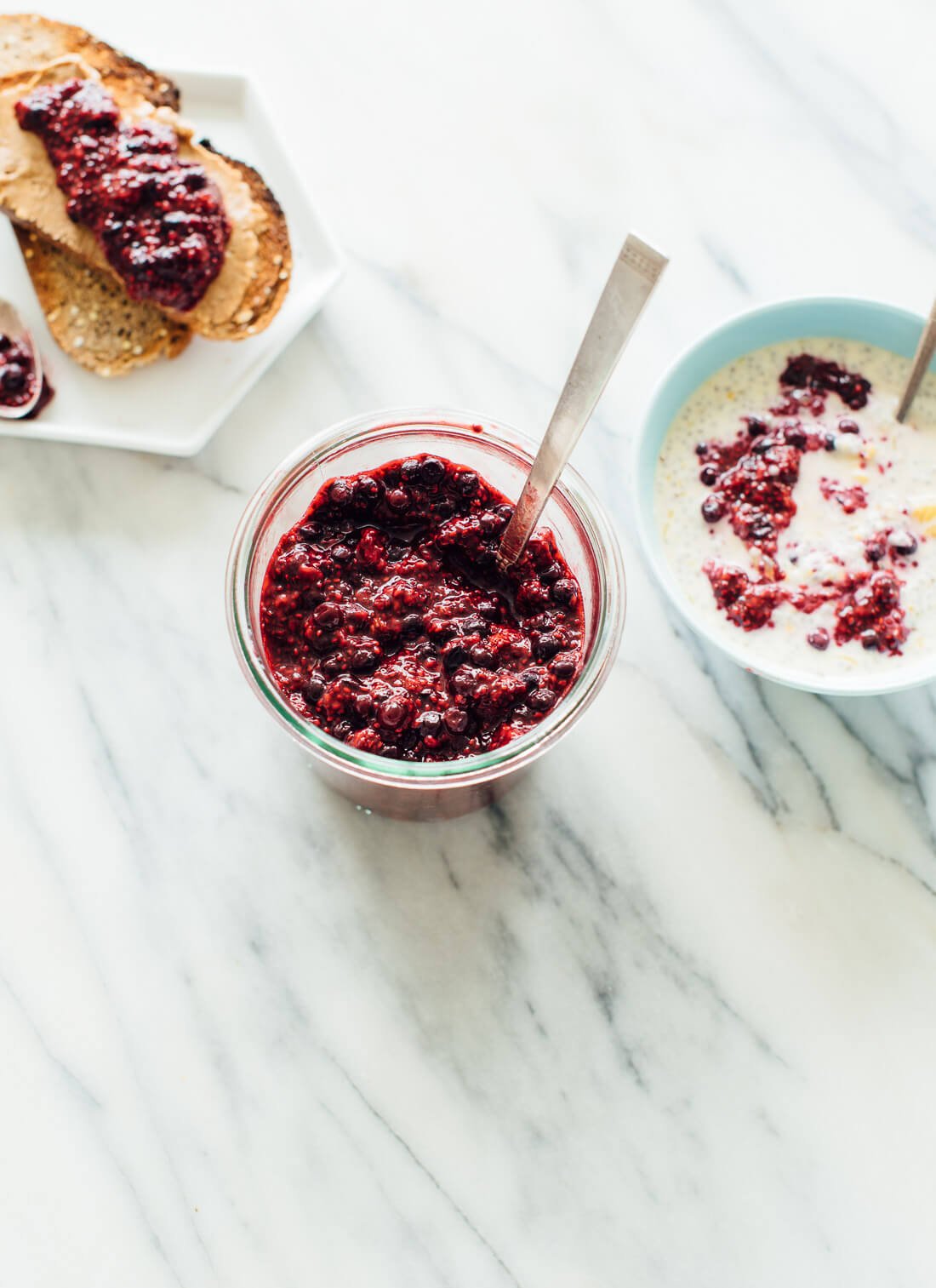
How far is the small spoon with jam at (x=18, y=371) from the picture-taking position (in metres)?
1.79

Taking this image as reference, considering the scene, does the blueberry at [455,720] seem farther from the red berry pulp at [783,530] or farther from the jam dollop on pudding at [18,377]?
the jam dollop on pudding at [18,377]

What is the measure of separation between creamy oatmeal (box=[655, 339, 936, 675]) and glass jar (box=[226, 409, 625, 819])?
29 centimetres

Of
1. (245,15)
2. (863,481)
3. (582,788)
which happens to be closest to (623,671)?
(582,788)

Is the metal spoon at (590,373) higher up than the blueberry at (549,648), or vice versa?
the metal spoon at (590,373)

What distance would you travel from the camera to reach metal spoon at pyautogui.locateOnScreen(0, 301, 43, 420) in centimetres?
179

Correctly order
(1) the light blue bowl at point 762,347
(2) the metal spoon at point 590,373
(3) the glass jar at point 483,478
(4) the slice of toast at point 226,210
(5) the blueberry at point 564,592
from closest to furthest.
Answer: (2) the metal spoon at point 590,373, (3) the glass jar at point 483,478, (5) the blueberry at point 564,592, (1) the light blue bowl at point 762,347, (4) the slice of toast at point 226,210

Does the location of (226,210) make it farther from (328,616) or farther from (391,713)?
(391,713)

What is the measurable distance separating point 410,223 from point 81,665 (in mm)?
843

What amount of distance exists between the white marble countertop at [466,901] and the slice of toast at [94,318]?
0.15 m

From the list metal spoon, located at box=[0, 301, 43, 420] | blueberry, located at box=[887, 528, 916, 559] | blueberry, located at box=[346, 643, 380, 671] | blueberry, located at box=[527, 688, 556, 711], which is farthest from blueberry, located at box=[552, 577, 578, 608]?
metal spoon, located at box=[0, 301, 43, 420]

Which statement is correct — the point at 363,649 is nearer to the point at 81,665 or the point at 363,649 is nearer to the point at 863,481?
the point at 81,665

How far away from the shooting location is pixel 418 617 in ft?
4.69

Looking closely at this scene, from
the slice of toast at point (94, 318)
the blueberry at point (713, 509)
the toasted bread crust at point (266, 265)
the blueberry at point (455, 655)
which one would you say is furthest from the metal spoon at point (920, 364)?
the slice of toast at point (94, 318)

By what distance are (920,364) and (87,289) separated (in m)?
1.21
